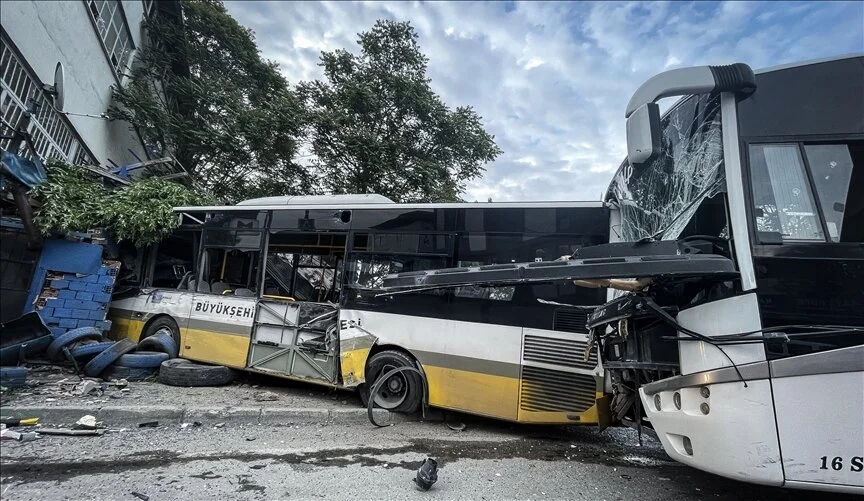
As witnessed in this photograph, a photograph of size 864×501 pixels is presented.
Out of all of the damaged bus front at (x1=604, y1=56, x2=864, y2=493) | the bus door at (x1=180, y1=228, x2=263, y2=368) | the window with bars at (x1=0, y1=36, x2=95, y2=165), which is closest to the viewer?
the window with bars at (x1=0, y1=36, x2=95, y2=165)

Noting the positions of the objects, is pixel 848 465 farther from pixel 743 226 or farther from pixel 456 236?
pixel 456 236

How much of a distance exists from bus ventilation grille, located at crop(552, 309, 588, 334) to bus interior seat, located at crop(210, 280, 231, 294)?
5010mm

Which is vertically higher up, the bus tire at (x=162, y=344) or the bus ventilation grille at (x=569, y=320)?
the bus ventilation grille at (x=569, y=320)

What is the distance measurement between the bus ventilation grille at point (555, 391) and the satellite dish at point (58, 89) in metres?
4.47

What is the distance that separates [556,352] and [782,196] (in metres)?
2.48

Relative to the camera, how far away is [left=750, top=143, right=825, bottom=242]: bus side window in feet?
7.86

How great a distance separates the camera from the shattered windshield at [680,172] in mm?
2672

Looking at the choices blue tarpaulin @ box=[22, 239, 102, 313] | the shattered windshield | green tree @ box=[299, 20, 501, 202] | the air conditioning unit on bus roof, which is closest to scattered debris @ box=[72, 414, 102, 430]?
blue tarpaulin @ box=[22, 239, 102, 313]

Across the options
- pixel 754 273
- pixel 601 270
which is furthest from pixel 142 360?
pixel 754 273

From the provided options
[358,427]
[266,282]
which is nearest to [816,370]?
[358,427]

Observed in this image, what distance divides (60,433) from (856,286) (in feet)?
17.9

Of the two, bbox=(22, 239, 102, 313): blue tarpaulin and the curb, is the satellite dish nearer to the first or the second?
bbox=(22, 239, 102, 313): blue tarpaulin

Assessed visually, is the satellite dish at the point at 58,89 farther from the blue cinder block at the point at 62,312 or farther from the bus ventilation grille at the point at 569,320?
the bus ventilation grille at the point at 569,320

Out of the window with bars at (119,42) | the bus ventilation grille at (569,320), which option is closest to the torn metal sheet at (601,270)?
the bus ventilation grille at (569,320)
